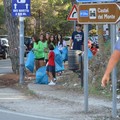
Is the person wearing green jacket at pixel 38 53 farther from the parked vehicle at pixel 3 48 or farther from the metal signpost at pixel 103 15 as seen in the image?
the parked vehicle at pixel 3 48

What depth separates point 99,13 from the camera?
30.9 feet

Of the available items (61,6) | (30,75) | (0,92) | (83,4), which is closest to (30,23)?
(61,6)

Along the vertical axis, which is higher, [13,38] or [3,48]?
[13,38]

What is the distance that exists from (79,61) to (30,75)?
5508 mm

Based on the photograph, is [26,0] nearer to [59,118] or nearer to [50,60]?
[50,60]

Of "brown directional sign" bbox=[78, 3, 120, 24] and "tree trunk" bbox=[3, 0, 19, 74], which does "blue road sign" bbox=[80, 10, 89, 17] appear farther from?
"tree trunk" bbox=[3, 0, 19, 74]

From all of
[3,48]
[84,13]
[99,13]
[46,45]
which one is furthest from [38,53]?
[3,48]

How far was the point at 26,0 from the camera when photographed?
49.6 ft

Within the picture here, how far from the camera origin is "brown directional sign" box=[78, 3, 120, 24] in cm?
919

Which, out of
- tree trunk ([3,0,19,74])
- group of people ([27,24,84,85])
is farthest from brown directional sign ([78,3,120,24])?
tree trunk ([3,0,19,74])

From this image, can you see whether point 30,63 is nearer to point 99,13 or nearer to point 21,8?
point 21,8

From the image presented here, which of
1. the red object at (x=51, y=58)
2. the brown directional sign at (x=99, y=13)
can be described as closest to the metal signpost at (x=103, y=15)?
the brown directional sign at (x=99, y=13)

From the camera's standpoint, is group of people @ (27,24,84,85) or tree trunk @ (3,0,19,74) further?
tree trunk @ (3,0,19,74)

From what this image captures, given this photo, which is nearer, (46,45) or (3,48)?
(46,45)
